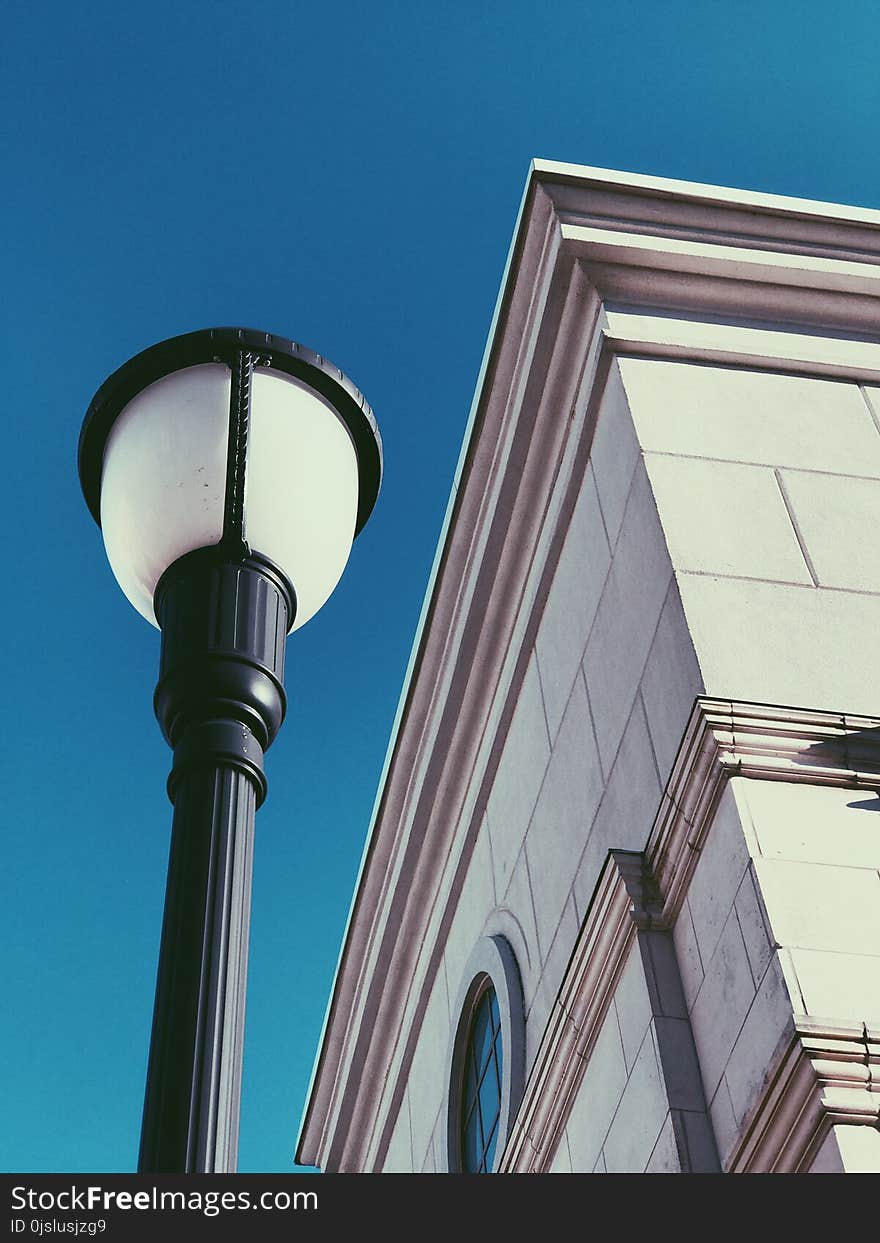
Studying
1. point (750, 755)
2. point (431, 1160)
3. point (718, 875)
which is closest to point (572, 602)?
point (750, 755)

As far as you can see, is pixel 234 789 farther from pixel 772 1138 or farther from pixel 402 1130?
pixel 402 1130

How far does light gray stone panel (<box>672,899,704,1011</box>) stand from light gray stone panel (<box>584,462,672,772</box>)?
1070 millimetres

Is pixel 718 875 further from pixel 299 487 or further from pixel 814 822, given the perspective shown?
pixel 299 487

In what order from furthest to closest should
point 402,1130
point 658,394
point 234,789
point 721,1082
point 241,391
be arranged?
point 402,1130, point 658,394, point 721,1082, point 241,391, point 234,789

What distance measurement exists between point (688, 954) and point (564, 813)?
5.72ft

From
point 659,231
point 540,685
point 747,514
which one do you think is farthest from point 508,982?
point 659,231

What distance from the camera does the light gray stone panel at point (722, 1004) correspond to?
4660 mm

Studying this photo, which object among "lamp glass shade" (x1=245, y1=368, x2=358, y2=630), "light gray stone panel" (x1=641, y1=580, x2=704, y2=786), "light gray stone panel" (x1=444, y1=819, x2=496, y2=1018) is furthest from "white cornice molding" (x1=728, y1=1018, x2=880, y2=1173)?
"light gray stone panel" (x1=444, y1=819, x2=496, y2=1018)

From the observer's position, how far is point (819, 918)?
4.54 metres

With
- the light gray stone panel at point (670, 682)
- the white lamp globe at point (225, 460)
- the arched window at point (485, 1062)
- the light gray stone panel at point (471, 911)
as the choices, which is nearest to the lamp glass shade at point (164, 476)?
the white lamp globe at point (225, 460)

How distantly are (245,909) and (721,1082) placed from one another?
260 centimetres

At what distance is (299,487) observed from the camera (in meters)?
3.44

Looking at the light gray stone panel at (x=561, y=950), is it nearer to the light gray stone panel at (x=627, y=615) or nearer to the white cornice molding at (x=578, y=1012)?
the white cornice molding at (x=578, y=1012)
